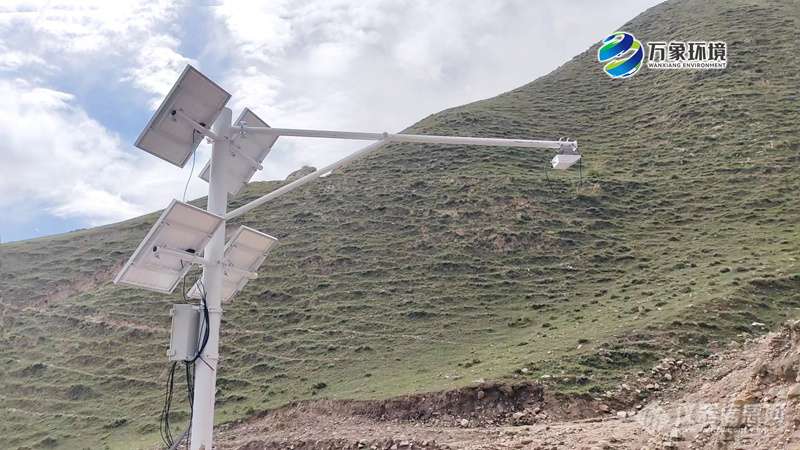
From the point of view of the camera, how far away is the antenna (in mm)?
4859

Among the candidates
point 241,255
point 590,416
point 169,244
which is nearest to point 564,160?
point 241,255

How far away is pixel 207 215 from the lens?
4.97 metres

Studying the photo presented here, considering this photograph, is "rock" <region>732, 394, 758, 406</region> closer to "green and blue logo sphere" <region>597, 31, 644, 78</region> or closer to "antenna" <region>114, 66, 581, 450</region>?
"antenna" <region>114, 66, 581, 450</region>

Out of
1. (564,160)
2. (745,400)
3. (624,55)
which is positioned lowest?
(745,400)

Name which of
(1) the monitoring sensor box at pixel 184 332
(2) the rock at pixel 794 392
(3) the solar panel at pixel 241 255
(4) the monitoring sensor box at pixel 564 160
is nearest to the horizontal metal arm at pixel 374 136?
(4) the monitoring sensor box at pixel 564 160

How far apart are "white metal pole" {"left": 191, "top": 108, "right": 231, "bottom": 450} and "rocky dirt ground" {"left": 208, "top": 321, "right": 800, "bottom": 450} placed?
5586 millimetres

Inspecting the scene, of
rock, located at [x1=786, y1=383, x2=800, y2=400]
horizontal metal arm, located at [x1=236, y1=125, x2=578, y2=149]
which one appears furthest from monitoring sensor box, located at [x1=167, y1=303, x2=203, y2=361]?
rock, located at [x1=786, y1=383, x2=800, y2=400]

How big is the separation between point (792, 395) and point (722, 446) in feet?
3.17

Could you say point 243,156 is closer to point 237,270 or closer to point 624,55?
point 237,270

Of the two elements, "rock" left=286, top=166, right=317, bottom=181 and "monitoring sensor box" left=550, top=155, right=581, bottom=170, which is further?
"rock" left=286, top=166, right=317, bottom=181

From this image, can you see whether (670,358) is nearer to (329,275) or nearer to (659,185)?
(329,275)

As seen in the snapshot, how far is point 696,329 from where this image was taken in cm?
Answer: 1464

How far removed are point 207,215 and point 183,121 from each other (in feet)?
3.44

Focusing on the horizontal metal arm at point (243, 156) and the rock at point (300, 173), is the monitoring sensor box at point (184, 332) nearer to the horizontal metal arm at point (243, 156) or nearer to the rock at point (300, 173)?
the horizontal metal arm at point (243, 156)
